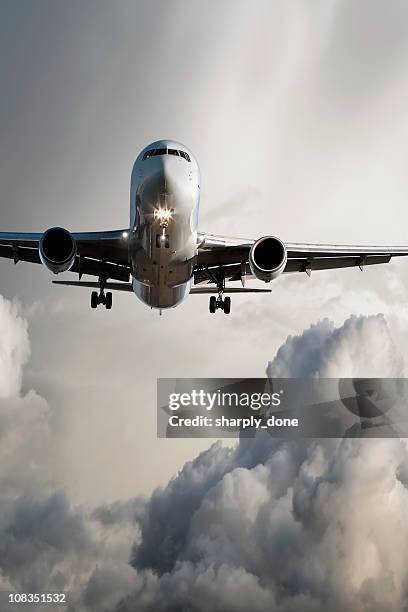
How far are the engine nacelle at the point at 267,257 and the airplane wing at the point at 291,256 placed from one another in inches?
38.0

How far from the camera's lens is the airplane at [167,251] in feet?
86.3

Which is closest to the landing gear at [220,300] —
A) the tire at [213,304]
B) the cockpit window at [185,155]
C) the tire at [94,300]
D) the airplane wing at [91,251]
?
the tire at [213,304]

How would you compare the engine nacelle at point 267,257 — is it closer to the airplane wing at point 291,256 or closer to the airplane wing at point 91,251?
the airplane wing at point 291,256

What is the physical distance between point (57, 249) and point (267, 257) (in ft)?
22.8

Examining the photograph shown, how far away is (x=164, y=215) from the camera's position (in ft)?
86.1

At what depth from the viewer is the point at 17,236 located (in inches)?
1220

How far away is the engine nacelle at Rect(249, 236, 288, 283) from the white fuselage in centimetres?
207

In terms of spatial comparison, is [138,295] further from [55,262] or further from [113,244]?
[55,262]

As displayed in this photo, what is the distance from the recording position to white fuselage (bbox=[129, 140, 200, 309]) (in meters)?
25.9

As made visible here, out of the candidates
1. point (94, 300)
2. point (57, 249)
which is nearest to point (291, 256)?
point (94, 300)

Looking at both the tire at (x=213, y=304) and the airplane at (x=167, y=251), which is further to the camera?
the tire at (x=213, y=304)

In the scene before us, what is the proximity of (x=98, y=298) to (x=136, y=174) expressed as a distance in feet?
31.0

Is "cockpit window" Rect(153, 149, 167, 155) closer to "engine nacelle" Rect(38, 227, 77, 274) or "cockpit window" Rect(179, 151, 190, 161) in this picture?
"cockpit window" Rect(179, 151, 190, 161)

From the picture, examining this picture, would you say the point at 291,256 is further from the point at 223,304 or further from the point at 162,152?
the point at 162,152
